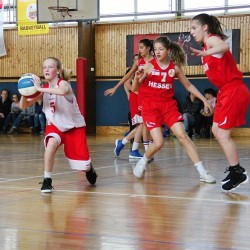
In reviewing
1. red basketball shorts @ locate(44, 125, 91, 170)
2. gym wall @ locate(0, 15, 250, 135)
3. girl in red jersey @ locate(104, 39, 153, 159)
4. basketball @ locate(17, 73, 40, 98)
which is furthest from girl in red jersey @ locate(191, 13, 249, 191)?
gym wall @ locate(0, 15, 250, 135)

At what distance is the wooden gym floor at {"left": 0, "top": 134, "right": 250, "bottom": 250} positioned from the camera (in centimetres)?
365

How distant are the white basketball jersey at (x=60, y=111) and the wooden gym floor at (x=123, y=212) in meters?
0.62

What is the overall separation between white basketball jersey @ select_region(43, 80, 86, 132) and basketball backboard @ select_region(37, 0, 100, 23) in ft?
41.3

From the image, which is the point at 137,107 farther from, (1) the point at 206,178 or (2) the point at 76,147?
(2) the point at 76,147

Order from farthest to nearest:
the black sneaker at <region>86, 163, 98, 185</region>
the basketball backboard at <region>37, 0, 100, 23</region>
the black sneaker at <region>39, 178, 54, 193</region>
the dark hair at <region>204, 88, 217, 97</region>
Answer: the basketball backboard at <region>37, 0, 100, 23</region> < the dark hair at <region>204, 88, 217, 97</region> < the black sneaker at <region>86, 163, 98, 185</region> < the black sneaker at <region>39, 178, 54, 193</region>

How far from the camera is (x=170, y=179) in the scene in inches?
272

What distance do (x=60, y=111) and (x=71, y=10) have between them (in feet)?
42.7

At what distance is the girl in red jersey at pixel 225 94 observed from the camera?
5688 mm

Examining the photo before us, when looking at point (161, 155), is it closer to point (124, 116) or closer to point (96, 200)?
point (96, 200)

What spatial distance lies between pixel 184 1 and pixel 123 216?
16102mm

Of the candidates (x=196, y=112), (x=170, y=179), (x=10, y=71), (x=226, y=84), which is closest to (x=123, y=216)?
(x=226, y=84)

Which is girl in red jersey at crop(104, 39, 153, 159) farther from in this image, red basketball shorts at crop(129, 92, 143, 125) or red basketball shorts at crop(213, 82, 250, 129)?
red basketball shorts at crop(213, 82, 250, 129)

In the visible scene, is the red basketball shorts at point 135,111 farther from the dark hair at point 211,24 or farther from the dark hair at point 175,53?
the dark hair at point 211,24

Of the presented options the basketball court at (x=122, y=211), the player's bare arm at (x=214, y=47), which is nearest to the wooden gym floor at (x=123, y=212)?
the basketball court at (x=122, y=211)
